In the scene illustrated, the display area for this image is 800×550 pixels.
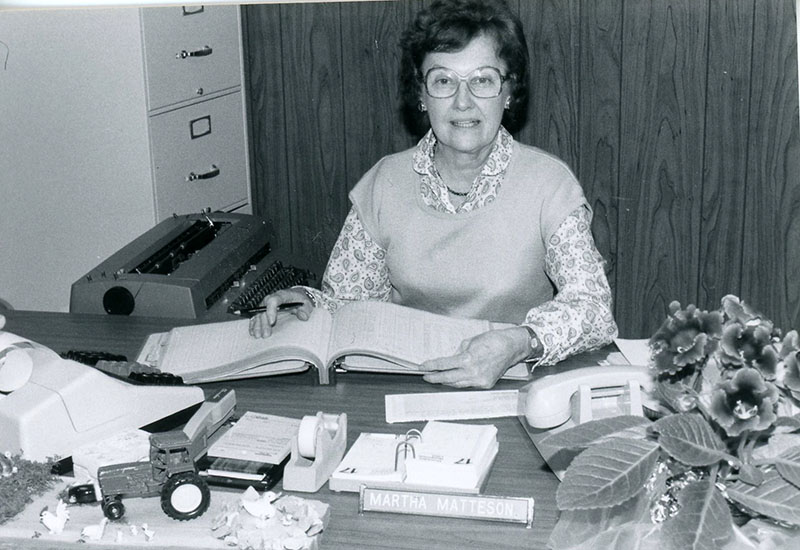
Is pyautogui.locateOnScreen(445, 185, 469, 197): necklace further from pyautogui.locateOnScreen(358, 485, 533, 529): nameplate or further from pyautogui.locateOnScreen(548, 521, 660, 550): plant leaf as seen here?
pyautogui.locateOnScreen(548, 521, 660, 550): plant leaf

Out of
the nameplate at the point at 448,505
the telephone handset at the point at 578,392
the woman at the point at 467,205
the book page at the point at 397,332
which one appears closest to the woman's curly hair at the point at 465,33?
the woman at the point at 467,205

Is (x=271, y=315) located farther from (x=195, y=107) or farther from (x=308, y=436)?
(x=195, y=107)

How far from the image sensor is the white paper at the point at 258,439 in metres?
1.62

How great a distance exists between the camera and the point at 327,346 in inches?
77.7

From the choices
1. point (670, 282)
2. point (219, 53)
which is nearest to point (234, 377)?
point (219, 53)

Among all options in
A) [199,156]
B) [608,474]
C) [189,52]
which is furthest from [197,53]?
[608,474]

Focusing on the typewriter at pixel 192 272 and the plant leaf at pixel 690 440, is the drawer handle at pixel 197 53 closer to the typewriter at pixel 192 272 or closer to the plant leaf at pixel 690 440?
the typewriter at pixel 192 272

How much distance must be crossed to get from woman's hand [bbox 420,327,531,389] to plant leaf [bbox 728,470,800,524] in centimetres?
68

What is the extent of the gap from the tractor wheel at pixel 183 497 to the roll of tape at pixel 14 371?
1.19 ft

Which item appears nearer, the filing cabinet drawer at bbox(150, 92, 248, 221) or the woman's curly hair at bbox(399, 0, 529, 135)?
the woman's curly hair at bbox(399, 0, 529, 135)

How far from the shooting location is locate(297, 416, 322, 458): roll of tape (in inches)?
61.1

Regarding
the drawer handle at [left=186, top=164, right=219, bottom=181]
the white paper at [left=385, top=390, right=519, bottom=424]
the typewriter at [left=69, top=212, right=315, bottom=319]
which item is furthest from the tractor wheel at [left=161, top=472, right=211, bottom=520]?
the drawer handle at [left=186, top=164, right=219, bottom=181]

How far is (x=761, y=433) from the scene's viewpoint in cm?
128

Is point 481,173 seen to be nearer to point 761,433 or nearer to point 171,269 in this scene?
point 171,269
